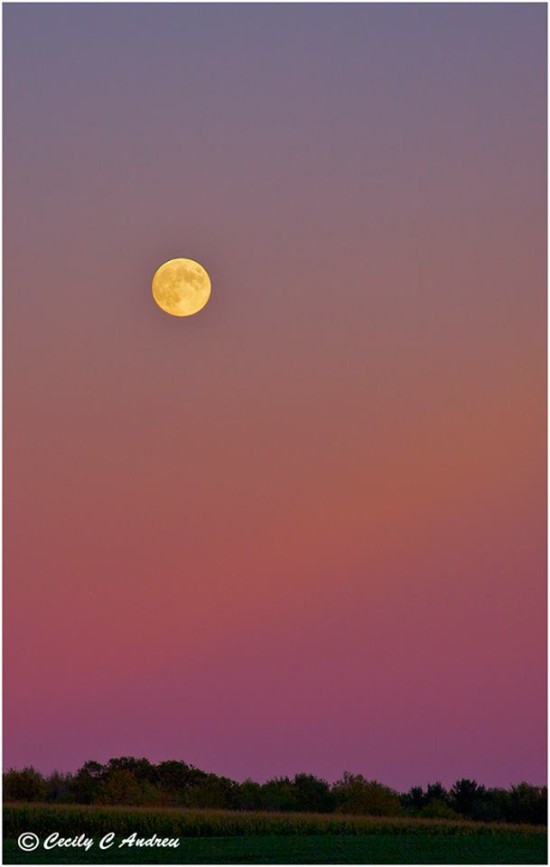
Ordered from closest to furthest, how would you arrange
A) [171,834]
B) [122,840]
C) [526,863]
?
[526,863] < [122,840] < [171,834]

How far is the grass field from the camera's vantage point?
135 ft

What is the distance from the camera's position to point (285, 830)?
4978 centimetres

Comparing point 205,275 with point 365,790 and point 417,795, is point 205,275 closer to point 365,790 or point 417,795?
point 365,790

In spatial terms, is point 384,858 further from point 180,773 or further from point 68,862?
point 180,773

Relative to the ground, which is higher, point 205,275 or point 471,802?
point 205,275

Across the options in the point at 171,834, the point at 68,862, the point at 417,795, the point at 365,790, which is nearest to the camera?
the point at 68,862

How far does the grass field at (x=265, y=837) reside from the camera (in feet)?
135

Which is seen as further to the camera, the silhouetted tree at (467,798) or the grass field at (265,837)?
the silhouetted tree at (467,798)

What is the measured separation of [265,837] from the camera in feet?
157

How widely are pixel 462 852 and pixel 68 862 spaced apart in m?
13.1

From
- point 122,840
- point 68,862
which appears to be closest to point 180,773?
point 122,840

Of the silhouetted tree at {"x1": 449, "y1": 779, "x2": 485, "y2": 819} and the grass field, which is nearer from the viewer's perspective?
the grass field

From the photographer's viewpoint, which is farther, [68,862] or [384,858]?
[384,858]

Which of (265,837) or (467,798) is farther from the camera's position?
(467,798)
